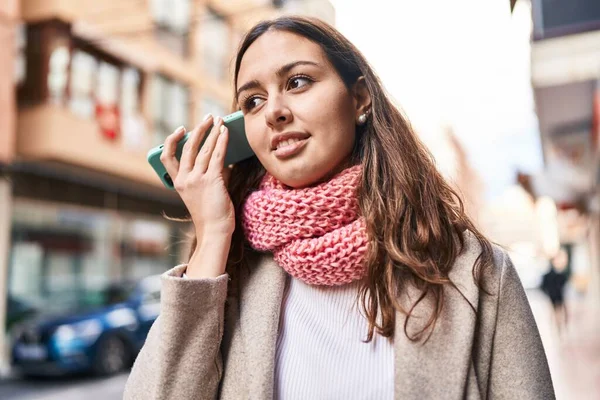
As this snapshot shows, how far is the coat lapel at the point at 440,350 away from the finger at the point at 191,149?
26.3 inches

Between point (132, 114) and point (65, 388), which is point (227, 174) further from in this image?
point (132, 114)

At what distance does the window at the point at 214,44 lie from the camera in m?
19.1

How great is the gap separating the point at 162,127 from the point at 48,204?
4196 millimetres

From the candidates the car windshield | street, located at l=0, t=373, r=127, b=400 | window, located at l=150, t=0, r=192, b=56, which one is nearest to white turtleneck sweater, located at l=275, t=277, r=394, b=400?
street, located at l=0, t=373, r=127, b=400

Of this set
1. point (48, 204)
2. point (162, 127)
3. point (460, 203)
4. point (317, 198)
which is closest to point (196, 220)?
point (317, 198)

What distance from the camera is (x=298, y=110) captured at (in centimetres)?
147

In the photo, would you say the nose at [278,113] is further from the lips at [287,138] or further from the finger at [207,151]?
the finger at [207,151]

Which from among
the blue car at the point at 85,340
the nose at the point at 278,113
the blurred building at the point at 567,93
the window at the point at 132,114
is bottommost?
the blue car at the point at 85,340

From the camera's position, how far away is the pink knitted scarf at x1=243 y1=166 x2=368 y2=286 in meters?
1.45

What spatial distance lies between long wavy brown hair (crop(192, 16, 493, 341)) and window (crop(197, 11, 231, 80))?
17.7 m

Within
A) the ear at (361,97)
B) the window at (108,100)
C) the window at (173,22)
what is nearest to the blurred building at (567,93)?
the ear at (361,97)

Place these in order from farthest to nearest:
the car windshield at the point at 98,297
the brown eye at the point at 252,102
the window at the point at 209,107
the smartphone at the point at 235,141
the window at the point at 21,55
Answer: the window at the point at 209,107 → the window at the point at 21,55 → the car windshield at the point at 98,297 → the smartphone at the point at 235,141 → the brown eye at the point at 252,102

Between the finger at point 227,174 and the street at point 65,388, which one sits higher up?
the finger at point 227,174

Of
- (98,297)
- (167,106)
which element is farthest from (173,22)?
(98,297)
